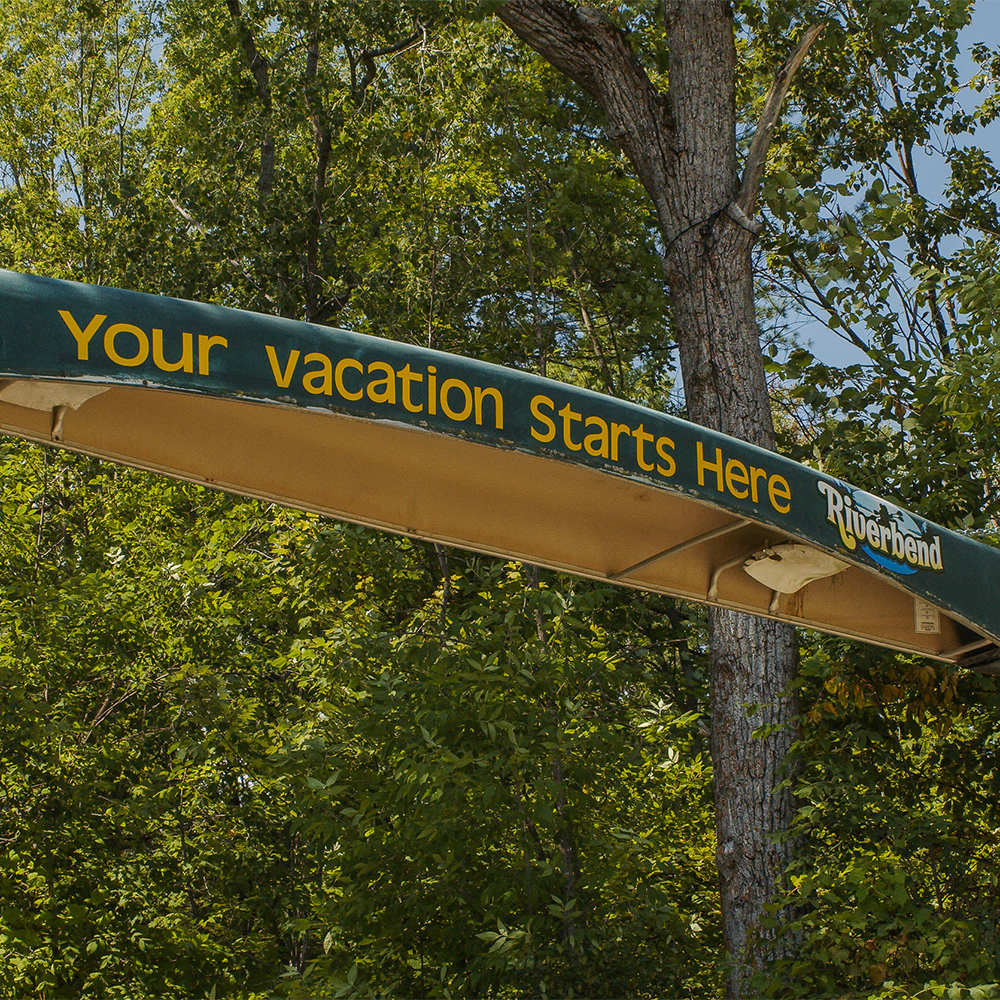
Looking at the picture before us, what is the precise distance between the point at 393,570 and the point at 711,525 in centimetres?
587

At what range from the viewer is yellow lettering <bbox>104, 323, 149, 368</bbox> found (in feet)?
6.81

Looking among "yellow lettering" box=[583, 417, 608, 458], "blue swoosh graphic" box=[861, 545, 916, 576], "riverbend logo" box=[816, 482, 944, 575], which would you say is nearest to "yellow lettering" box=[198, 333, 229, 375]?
"yellow lettering" box=[583, 417, 608, 458]

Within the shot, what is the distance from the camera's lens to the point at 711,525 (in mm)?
4074

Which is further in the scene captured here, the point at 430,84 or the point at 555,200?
the point at 430,84

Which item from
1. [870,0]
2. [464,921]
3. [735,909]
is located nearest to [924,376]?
[870,0]

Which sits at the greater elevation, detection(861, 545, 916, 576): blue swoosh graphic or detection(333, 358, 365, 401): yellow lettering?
detection(333, 358, 365, 401): yellow lettering

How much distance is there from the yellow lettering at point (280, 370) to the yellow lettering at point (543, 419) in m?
0.58

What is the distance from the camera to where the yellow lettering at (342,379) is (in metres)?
2.34

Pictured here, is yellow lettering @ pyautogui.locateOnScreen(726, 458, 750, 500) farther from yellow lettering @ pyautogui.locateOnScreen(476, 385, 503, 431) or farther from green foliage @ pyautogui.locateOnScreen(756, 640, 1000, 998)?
green foliage @ pyautogui.locateOnScreen(756, 640, 1000, 998)

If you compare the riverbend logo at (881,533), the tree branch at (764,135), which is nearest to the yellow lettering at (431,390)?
the riverbend logo at (881,533)

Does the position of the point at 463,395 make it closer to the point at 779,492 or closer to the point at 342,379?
the point at 342,379

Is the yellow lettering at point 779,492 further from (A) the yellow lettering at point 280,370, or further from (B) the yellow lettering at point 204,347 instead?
(B) the yellow lettering at point 204,347

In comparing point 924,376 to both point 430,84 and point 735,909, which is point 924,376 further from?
point 430,84

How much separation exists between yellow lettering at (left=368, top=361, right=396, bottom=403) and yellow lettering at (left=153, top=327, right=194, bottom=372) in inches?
14.8
